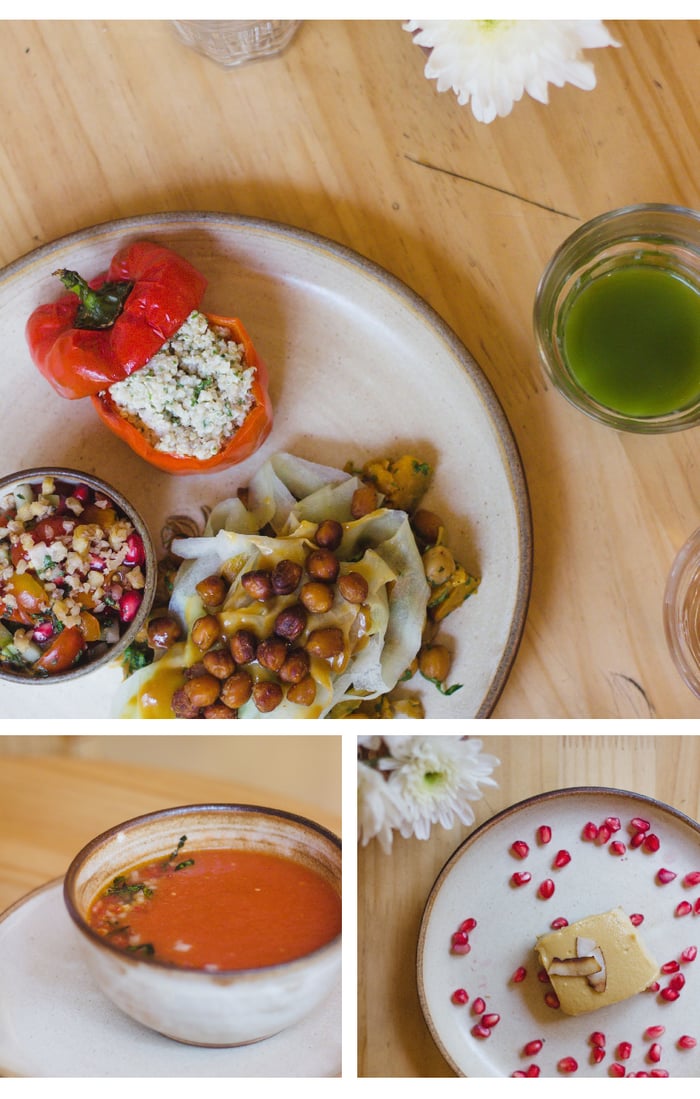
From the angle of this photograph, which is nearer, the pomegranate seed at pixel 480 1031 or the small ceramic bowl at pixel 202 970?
the small ceramic bowl at pixel 202 970

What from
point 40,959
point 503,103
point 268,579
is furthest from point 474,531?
point 40,959

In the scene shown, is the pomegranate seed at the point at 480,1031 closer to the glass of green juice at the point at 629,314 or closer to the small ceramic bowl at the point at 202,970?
the small ceramic bowl at the point at 202,970

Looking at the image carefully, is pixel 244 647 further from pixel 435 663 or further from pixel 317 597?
pixel 435 663

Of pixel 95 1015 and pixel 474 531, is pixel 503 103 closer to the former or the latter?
pixel 474 531

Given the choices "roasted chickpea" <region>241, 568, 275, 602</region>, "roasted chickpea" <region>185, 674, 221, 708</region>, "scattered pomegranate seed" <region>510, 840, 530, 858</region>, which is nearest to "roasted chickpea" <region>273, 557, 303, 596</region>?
"roasted chickpea" <region>241, 568, 275, 602</region>

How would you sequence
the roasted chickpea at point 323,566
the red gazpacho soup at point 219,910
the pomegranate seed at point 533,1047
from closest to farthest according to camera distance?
the red gazpacho soup at point 219,910
the pomegranate seed at point 533,1047
the roasted chickpea at point 323,566

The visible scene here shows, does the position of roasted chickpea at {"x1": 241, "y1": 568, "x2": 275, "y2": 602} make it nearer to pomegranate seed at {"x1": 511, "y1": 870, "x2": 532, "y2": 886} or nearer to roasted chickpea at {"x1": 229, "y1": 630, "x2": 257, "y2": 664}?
roasted chickpea at {"x1": 229, "y1": 630, "x2": 257, "y2": 664}

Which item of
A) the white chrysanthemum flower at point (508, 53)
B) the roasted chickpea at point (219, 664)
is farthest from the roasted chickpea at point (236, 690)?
the white chrysanthemum flower at point (508, 53)
